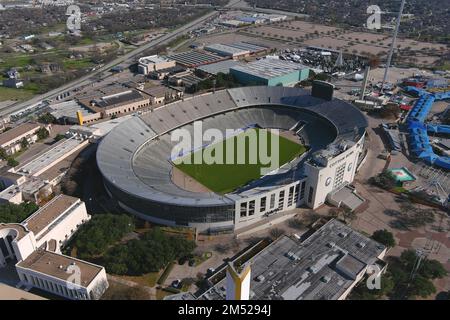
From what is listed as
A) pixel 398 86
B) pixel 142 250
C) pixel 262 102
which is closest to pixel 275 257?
pixel 142 250

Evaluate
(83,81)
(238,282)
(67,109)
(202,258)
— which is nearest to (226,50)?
(83,81)

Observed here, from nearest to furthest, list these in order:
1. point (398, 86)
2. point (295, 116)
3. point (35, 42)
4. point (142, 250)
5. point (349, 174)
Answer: point (142, 250), point (349, 174), point (295, 116), point (398, 86), point (35, 42)

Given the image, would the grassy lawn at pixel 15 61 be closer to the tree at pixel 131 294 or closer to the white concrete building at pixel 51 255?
the white concrete building at pixel 51 255

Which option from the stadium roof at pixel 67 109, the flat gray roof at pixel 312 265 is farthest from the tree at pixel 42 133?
the flat gray roof at pixel 312 265

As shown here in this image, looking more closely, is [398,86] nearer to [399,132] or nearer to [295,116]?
[399,132]

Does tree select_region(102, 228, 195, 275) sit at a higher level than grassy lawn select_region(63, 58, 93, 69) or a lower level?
higher

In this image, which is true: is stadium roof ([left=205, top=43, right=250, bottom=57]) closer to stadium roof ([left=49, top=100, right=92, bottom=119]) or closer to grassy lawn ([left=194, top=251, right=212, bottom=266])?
stadium roof ([left=49, top=100, right=92, bottom=119])

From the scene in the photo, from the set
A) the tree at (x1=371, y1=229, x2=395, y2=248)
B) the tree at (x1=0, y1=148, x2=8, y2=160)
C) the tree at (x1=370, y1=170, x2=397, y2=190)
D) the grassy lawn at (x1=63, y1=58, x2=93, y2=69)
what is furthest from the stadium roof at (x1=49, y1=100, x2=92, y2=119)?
the tree at (x1=371, y1=229, x2=395, y2=248)

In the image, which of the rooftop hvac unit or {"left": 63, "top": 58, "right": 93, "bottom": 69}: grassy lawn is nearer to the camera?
the rooftop hvac unit
